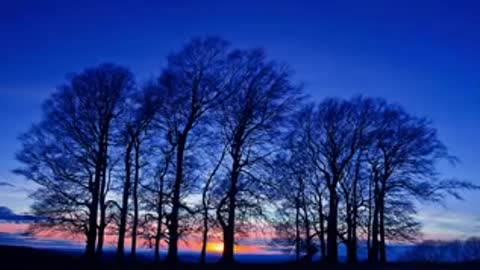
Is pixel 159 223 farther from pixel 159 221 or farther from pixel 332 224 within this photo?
pixel 332 224

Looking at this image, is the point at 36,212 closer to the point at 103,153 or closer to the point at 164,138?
the point at 103,153

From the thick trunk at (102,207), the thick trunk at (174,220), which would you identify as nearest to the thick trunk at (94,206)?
the thick trunk at (102,207)

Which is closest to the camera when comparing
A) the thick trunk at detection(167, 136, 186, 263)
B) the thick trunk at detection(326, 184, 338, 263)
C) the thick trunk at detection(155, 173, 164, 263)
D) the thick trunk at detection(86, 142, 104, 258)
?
the thick trunk at detection(167, 136, 186, 263)

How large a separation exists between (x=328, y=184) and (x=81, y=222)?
62.8ft

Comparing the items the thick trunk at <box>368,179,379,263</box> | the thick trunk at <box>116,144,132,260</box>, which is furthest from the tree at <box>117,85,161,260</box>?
the thick trunk at <box>368,179,379,263</box>

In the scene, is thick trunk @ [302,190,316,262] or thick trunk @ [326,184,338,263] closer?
thick trunk @ [326,184,338,263]

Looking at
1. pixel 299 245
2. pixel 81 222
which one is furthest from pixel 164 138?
pixel 299 245

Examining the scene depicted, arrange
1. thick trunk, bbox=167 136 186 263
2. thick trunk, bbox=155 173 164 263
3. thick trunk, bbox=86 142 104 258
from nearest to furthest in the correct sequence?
thick trunk, bbox=167 136 186 263
thick trunk, bbox=86 142 104 258
thick trunk, bbox=155 173 164 263

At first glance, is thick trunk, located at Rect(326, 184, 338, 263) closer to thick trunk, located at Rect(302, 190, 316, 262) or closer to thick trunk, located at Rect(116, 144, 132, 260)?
thick trunk, located at Rect(302, 190, 316, 262)

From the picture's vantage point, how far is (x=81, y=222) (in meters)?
32.2

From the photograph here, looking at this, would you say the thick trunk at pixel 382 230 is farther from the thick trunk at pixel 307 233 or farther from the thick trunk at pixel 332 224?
the thick trunk at pixel 307 233

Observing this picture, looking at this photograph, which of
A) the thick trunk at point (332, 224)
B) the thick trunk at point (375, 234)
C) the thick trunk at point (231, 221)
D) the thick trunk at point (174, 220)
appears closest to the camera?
the thick trunk at point (174, 220)

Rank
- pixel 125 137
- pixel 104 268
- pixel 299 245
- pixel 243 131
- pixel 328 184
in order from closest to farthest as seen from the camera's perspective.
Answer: pixel 104 268, pixel 243 131, pixel 125 137, pixel 328 184, pixel 299 245

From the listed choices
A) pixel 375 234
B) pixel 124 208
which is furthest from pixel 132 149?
pixel 375 234
